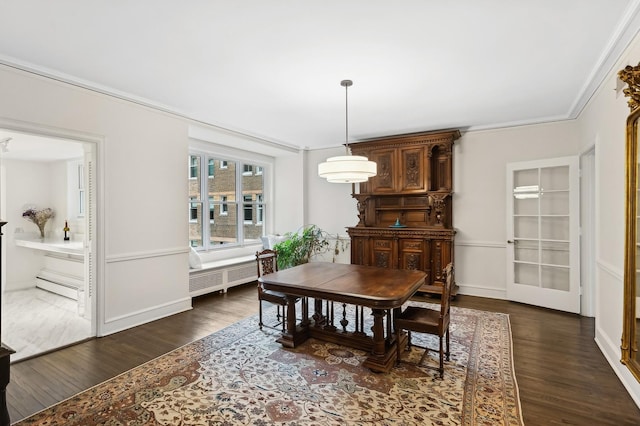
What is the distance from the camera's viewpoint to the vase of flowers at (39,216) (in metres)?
5.99

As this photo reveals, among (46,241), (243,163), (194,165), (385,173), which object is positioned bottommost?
(46,241)

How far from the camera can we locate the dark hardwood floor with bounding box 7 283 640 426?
2.28 metres

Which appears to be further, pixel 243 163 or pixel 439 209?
pixel 243 163

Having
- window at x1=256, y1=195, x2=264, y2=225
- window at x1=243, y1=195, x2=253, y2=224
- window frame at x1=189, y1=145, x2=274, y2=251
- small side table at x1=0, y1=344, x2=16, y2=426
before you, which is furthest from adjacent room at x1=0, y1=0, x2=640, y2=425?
window at x1=256, y1=195, x2=264, y2=225

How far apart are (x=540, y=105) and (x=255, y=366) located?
4.39 meters

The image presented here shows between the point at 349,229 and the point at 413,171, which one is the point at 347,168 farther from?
the point at 349,229

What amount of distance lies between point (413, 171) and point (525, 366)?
3.08m

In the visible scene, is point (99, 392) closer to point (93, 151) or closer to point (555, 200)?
point (93, 151)

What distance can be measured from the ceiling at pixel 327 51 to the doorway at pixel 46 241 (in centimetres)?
116

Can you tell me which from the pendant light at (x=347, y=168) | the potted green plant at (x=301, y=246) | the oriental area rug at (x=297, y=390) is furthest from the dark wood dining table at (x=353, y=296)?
the potted green plant at (x=301, y=246)

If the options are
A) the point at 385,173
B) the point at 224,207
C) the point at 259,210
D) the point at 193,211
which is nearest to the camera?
the point at 385,173

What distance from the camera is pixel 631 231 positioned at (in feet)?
7.74

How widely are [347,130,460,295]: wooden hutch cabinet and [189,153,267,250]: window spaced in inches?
92.3

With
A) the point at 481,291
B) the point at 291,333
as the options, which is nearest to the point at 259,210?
the point at 291,333
